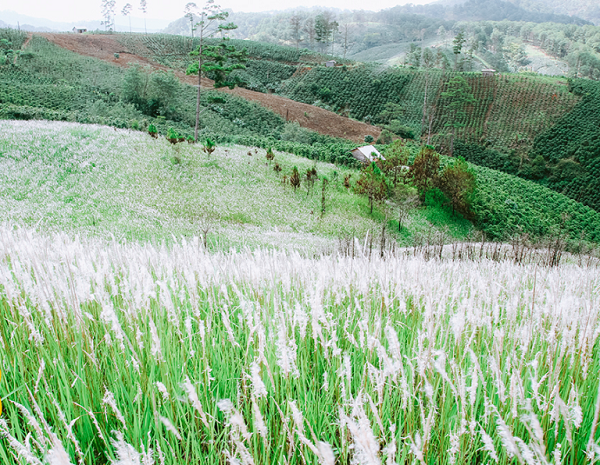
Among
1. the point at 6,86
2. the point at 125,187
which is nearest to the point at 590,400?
the point at 125,187

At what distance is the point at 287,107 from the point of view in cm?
4866

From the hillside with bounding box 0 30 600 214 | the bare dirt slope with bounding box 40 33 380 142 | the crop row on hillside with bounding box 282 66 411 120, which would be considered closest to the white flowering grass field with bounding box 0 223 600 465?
the hillside with bounding box 0 30 600 214

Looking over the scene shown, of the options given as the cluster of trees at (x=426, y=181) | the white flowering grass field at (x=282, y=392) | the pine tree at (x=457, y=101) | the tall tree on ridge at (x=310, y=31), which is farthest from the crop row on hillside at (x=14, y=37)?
the tall tree on ridge at (x=310, y=31)

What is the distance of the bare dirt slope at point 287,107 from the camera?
45.8 meters

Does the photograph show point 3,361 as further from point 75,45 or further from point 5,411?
point 75,45

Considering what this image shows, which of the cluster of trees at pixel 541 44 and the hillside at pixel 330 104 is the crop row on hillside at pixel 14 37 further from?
the cluster of trees at pixel 541 44

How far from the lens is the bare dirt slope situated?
4575cm

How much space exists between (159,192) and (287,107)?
36.3 meters

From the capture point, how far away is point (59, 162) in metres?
16.3

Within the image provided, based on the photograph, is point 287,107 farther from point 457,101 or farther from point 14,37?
point 14,37

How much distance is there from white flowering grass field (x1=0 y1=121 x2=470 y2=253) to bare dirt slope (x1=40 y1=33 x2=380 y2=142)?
25.4m

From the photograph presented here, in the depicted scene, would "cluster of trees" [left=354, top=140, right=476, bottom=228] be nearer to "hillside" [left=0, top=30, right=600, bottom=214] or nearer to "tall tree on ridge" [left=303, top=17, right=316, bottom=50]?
"hillside" [left=0, top=30, right=600, bottom=214]

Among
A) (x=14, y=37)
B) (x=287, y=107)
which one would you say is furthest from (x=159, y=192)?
(x=14, y=37)

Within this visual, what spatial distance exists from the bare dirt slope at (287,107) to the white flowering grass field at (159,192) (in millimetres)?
25437
